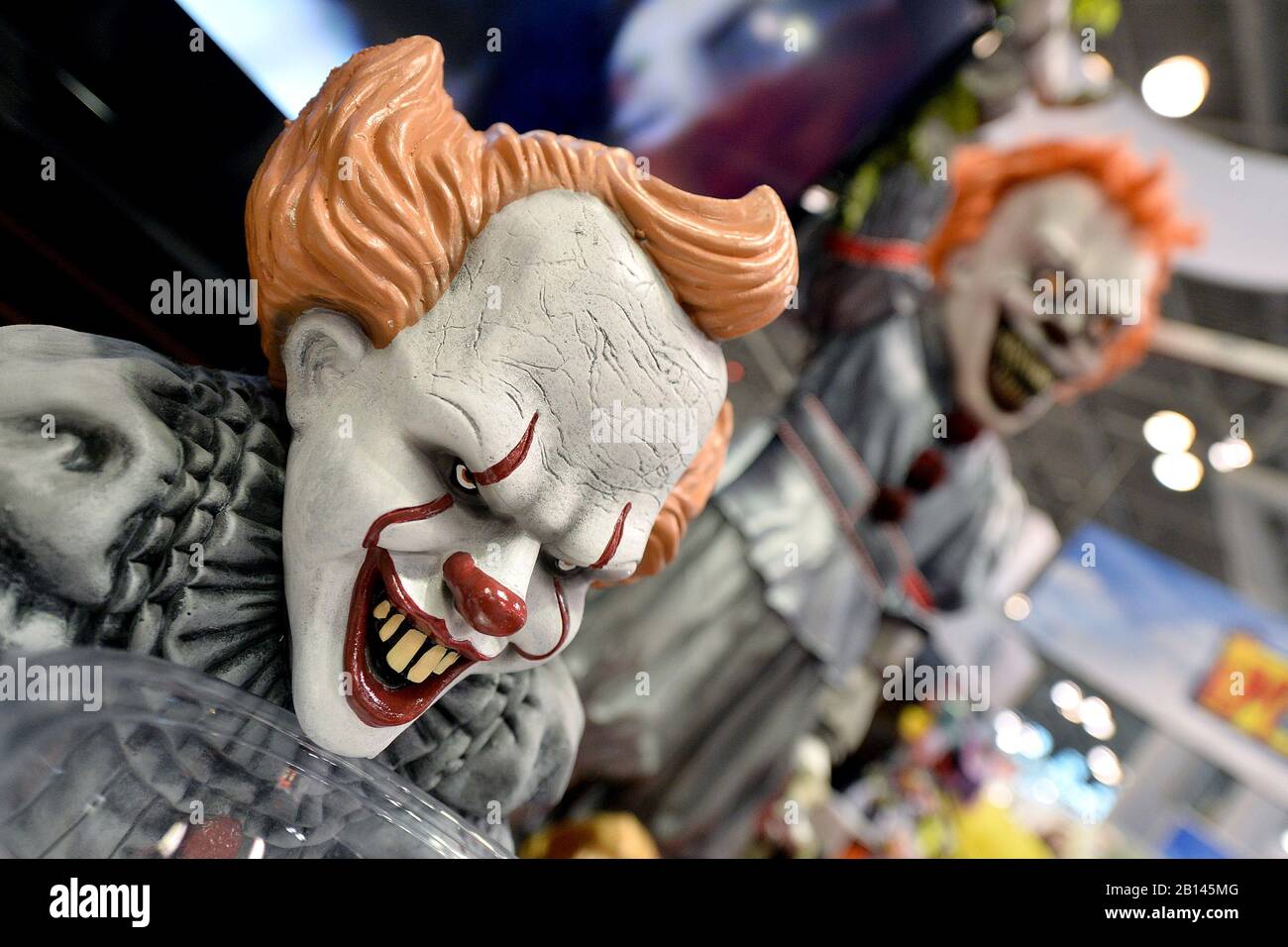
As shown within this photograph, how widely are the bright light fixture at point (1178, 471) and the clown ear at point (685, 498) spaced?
1.72 meters

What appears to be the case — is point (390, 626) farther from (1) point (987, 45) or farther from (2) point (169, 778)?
(1) point (987, 45)

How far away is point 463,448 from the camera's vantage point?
1.45 feet

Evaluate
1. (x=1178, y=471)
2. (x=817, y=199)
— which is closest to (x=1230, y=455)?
(x=1178, y=471)

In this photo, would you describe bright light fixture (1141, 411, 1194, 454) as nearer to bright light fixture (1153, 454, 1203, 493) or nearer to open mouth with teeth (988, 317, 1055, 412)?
bright light fixture (1153, 454, 1203, 493)

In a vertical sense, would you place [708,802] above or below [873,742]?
above

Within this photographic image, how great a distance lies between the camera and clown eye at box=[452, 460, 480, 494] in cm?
47

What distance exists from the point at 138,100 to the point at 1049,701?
2.24 m

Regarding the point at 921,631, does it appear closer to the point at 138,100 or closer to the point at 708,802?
the point at 708,802

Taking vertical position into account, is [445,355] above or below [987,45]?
above

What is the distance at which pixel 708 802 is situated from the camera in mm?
1133

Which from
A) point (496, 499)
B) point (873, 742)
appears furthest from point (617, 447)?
point (873, 742)

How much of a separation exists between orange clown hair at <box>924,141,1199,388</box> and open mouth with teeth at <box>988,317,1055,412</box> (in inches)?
5.5

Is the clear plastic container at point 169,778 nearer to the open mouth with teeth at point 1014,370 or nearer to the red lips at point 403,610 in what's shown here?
the red lips at point 403,610

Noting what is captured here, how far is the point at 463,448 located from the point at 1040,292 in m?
1.04
